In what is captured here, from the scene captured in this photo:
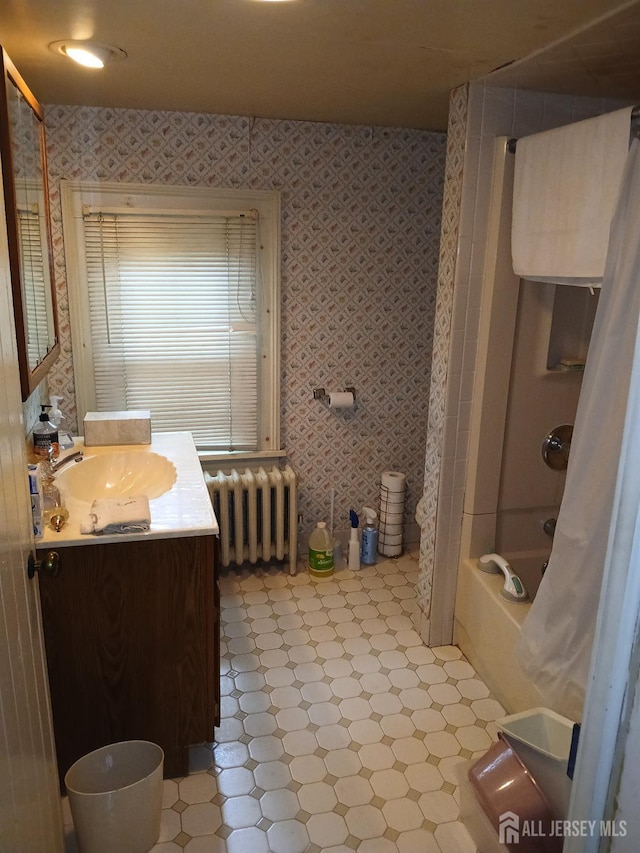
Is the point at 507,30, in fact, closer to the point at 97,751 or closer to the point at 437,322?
the point at 437,322

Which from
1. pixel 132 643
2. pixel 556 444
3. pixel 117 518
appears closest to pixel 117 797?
pixel 132 643

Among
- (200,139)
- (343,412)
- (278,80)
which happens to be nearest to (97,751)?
(343,412)

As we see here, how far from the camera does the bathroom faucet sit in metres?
2.30

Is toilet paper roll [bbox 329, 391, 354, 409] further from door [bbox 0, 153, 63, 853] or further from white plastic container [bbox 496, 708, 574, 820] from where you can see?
door [bbox 0, 153, 63, 853]

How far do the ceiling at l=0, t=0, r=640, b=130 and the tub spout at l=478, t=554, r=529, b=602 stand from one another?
5.72 ft

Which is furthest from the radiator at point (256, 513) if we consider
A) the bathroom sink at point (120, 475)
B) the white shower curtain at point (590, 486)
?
the white shower curtain at point (590, 486)

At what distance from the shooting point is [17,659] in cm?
118

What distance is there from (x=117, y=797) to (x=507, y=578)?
4.94ft

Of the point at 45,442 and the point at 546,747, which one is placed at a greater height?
the point at 45,442

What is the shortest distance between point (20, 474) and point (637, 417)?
3.74 ft

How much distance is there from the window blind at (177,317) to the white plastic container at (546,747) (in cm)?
192

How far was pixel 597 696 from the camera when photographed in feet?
2.31

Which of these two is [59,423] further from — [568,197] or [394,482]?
[568,197]

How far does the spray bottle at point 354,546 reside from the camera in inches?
134
